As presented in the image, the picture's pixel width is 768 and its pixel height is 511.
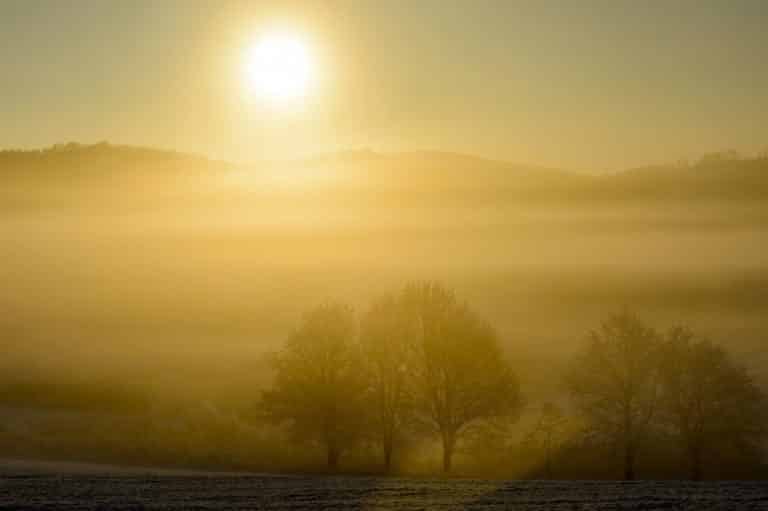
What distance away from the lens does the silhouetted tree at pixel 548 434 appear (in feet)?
→ 175

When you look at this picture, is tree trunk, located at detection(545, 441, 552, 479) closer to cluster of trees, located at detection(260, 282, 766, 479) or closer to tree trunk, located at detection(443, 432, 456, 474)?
cluster of trees, located at detection(260, 282, 766, 479)

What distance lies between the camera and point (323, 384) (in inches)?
2181

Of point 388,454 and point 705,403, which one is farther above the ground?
point 705,403

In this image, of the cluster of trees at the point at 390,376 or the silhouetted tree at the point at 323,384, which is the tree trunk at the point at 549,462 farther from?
the silhouetted tree at the point at 323,384

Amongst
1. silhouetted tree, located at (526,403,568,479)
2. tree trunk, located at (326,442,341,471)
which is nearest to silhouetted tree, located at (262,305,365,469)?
tree trunk, located at (326,442,341,471)

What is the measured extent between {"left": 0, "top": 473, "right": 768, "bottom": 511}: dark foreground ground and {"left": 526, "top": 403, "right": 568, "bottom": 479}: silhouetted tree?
1046 centimetres

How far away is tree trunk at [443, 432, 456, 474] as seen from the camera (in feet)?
168

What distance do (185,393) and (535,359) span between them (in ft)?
85.0

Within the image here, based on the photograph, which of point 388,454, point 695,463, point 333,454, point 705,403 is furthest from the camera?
point 333,454

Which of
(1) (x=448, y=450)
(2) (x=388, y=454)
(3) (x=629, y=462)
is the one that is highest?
(1) (x=448, y=450)

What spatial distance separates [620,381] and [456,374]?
7.78 meters

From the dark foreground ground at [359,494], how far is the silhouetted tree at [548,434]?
1046cm

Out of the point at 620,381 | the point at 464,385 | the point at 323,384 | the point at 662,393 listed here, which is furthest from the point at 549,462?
the point at 323,384

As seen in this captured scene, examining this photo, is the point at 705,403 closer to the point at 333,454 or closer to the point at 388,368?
the point at 388,368
